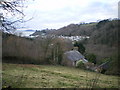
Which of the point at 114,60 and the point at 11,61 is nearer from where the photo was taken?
the point at 114,60

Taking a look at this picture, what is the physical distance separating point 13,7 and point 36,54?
21.3 metres

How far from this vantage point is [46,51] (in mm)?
29516

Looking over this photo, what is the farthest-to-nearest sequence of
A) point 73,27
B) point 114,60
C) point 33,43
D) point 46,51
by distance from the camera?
point 73,27
point 46,51
point 33,43
point 114,60

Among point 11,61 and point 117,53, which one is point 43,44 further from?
point 117,53

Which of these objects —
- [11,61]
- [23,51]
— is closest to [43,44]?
[23,51]

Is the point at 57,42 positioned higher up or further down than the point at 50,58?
higher up

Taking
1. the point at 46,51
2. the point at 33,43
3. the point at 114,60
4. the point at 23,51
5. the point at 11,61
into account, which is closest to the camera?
the point at 114,60

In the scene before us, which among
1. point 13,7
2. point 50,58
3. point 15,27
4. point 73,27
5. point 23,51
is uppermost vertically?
point 73,27

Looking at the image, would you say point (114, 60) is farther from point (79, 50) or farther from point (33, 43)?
point (79, 50)

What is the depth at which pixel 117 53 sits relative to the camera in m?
13.1

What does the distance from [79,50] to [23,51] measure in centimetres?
2073

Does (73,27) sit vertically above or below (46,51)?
above

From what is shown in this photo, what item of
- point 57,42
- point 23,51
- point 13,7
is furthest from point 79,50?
point 13,7

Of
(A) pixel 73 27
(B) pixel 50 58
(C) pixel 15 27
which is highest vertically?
(A) pixel 73 27
